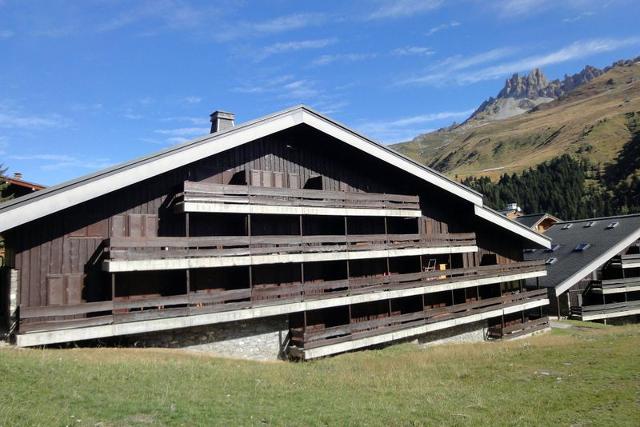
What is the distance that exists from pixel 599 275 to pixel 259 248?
33.6 meters

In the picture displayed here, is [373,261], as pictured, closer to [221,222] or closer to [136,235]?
[221,222]

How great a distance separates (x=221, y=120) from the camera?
78.8 ft

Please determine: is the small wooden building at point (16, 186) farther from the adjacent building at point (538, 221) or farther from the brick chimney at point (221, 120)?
the adjacent building at point (538, 221)

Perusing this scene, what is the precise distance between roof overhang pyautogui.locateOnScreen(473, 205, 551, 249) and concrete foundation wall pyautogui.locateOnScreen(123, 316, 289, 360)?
13.5 m

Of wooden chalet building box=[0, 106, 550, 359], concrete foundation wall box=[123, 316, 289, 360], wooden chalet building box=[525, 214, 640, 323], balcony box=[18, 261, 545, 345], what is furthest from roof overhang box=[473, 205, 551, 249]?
concrete foundation wall box=[123, 316, 289, 360]

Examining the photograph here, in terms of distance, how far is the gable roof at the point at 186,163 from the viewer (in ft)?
50.7

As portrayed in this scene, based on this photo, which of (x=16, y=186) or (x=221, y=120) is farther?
(x=16, y=186)

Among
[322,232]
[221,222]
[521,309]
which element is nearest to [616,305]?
[521,309]

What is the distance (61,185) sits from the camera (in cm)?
1603

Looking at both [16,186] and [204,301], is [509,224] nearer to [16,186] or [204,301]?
[204,301]

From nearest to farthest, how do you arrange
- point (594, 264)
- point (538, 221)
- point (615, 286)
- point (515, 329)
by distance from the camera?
point (515, 329) → point (594, 264) → point (615, 286) → point (538, 221)

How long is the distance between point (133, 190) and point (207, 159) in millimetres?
3502

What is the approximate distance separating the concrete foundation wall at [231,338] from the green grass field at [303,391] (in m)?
1.15

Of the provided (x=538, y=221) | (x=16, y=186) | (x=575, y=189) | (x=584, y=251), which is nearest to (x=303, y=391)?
(x=16, y=186)
